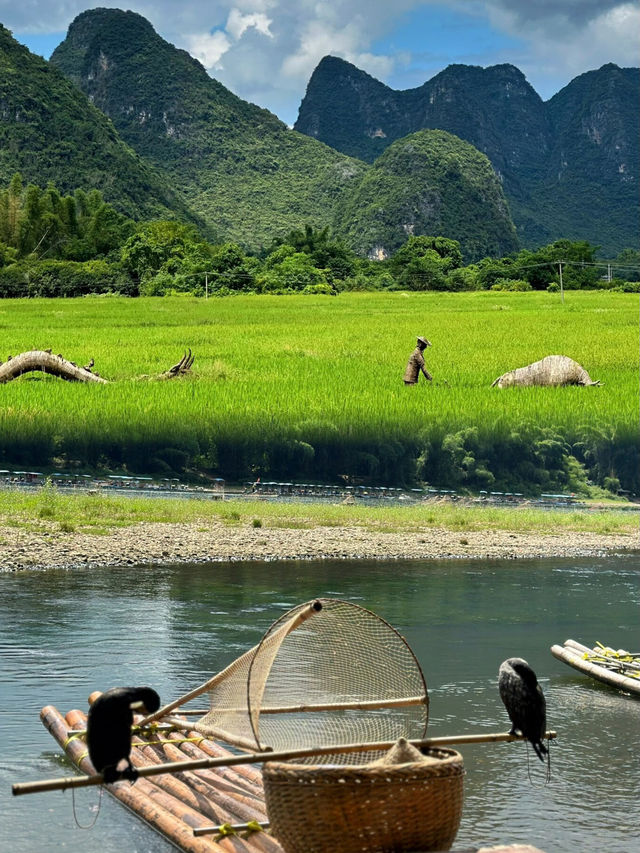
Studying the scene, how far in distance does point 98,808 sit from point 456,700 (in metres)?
3.27

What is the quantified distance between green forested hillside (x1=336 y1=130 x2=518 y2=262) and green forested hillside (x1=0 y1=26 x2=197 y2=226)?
12995mm


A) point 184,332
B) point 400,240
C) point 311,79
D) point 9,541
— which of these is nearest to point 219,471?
point 9,541

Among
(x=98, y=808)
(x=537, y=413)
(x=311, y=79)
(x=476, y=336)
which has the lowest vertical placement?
(x=98, y=808)

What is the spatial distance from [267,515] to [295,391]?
628 centimetres

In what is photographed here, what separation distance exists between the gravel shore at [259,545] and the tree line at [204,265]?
80.7 ft

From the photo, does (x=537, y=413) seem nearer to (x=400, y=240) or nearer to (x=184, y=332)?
(x=184, y=332)

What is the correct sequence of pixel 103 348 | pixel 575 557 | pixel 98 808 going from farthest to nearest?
pixel 103 348
pixel 575 557
pixel 98 808

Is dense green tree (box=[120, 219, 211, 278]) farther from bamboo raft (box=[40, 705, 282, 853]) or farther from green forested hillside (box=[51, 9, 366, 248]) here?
green forested hillside (box=[51, 9, 366, 248])

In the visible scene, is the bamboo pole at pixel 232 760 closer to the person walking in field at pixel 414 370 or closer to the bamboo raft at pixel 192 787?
the bamboo raft at pixel 192 787

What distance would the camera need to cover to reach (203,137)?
407 feet

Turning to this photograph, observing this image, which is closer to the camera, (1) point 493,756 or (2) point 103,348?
(1) point 493,756

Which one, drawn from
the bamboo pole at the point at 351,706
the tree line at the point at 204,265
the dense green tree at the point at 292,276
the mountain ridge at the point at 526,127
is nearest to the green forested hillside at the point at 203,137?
the mountain ridge at the point at 526,127

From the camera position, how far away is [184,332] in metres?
32.6

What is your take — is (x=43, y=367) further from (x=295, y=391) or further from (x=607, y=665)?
(x=607, y=665)
